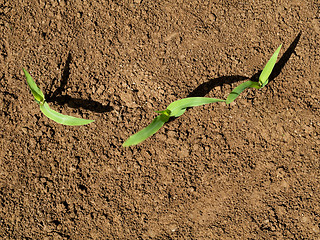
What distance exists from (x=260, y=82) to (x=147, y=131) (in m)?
0.70

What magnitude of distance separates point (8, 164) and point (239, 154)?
4.44ft

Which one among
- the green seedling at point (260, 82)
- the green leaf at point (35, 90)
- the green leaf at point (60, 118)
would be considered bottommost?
the green leaf at point (60, 118)

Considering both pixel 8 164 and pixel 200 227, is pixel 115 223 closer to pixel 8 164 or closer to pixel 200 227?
pixel 200 227

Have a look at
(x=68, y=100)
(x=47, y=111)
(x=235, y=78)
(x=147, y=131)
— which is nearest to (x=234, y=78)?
(x=235, y=78)

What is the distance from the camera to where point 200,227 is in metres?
1.79

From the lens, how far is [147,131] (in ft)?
5.32

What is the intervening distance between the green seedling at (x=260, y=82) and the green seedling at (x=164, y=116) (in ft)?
0.28

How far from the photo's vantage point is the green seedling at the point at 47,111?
5.35 feet

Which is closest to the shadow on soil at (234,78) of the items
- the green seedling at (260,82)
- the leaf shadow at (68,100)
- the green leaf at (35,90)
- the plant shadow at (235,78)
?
the plant shadow at (235,78)

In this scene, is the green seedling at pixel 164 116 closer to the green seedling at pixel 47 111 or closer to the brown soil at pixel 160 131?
the brown soil at pixel 160 131

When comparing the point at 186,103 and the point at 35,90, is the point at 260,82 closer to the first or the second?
the point at 186,103

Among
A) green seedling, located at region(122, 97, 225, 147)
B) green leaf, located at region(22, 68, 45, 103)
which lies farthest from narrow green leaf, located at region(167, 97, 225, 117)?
green leaf, located at region(22, 68, 45, 103)

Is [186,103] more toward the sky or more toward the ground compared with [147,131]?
more toward the sky

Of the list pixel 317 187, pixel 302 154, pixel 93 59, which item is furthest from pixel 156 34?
pixel 317 187
